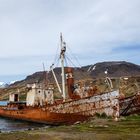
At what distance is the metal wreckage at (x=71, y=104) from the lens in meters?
46.4

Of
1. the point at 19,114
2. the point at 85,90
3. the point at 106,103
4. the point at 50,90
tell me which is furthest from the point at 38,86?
the point at 106,103

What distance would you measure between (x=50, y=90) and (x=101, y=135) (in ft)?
116

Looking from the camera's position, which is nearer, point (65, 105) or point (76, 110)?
point (76, 110)

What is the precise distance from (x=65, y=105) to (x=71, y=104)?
1.15 metres

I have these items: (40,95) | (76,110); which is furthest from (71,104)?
(40,95)

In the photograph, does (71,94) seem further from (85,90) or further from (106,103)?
(106,103)

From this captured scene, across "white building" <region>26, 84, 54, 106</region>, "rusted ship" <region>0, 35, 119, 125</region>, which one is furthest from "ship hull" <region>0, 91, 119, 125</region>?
"white building" <region>26, 84, 54, 106</region>

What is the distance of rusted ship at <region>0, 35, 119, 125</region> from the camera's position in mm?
46781

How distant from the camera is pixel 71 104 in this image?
49.4 meters

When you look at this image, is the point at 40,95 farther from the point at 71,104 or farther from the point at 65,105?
the point at 71,104

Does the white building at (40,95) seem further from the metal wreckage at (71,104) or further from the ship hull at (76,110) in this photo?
the ship hull at (76,110)

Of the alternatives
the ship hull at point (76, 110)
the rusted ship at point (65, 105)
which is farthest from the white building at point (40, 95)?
the ship hull at point (76, 110)

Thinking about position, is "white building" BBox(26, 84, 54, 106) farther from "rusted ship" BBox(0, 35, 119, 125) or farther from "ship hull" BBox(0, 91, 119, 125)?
"ship hull" BBox(0, 91, 119, 125)

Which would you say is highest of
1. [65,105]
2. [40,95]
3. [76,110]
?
[40,95]
